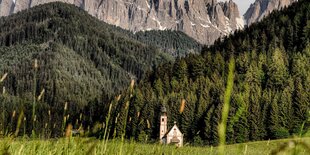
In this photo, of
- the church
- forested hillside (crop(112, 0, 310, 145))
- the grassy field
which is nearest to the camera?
the grassy field

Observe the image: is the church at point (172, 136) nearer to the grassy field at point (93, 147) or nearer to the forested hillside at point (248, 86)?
the grassy field at point (93, 147)

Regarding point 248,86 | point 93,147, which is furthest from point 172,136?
point 248,86

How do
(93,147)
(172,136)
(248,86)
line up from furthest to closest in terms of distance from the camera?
1. (248,86)
2. (172,136)
3. (93,147)

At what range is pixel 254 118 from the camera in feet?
293

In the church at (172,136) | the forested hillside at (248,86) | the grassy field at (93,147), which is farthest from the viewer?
the forested hillside at (248,86)

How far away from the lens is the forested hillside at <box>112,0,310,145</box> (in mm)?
89125

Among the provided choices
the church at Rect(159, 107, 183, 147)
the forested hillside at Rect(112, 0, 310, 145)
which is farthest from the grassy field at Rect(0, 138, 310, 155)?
the forested hillside at Rect(112, 0, 310, 145)

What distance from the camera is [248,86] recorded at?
4055 inches

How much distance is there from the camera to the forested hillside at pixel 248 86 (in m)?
89.1

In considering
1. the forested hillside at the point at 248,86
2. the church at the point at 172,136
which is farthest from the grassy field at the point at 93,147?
the forested hillside at the point at 248,86

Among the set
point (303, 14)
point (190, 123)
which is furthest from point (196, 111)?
point (303, 14)

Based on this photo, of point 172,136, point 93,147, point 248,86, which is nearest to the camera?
point 93,147

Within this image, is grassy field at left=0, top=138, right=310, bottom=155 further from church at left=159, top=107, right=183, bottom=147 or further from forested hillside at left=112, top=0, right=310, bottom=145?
forested hillside at left=112, top=0, right=310, bottom=145

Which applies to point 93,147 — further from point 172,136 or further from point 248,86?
point 248,86
